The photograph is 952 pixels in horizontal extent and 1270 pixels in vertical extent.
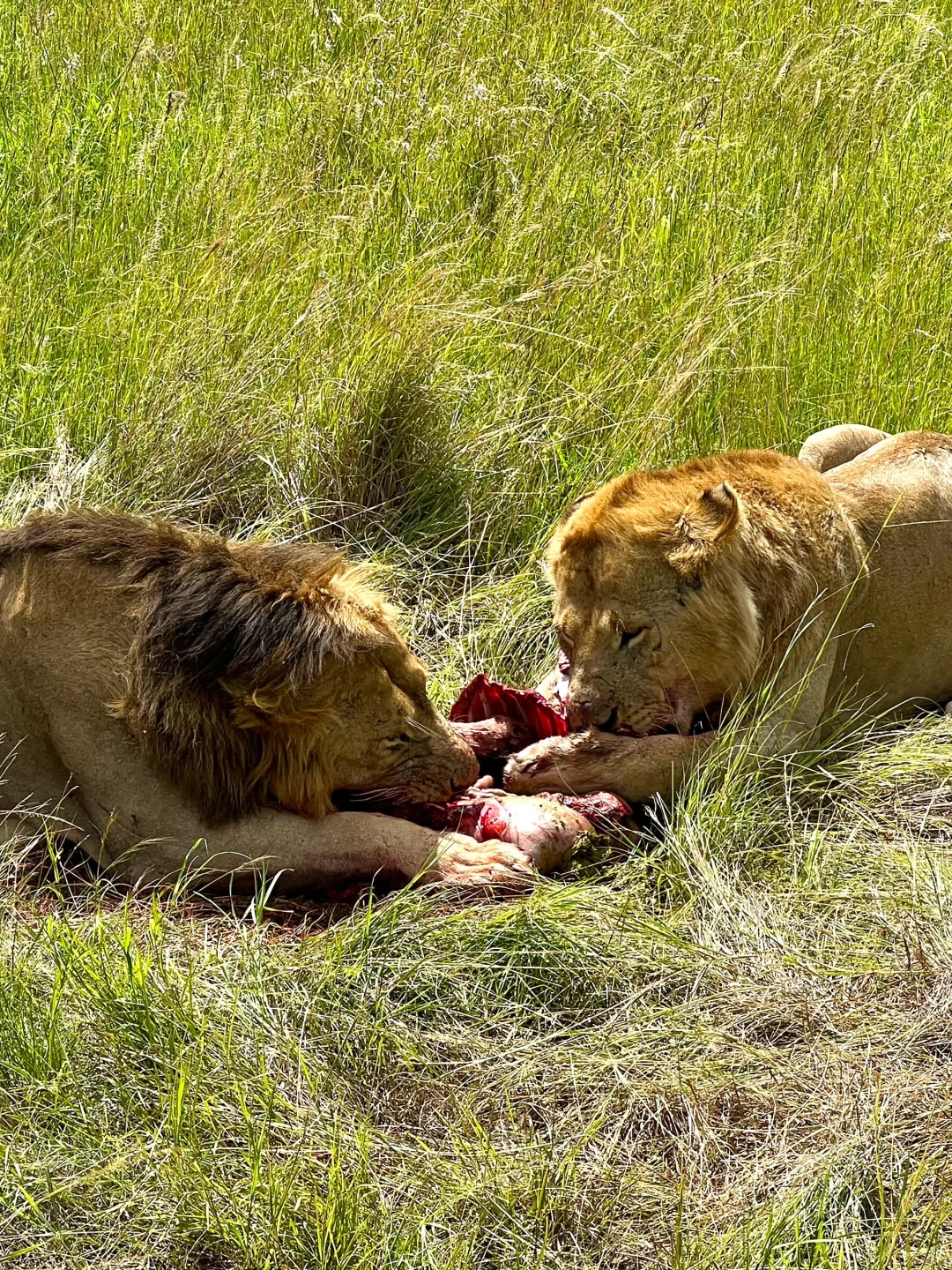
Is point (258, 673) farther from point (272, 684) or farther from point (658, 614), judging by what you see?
point (658, 614)

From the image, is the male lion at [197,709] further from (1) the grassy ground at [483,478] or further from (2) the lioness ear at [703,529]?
(2) the lioness ear at [703,529]

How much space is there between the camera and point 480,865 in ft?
13.2

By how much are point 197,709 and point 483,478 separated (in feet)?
7.40

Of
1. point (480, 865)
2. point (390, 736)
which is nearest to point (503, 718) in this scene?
point (390, 736)

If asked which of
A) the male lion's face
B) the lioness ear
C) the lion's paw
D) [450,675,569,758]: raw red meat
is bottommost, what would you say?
the lion's paw

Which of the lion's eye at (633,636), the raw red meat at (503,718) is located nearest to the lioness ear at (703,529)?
the lion's eye at (633,636)

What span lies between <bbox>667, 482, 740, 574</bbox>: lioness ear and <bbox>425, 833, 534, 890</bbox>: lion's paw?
94 centimetres

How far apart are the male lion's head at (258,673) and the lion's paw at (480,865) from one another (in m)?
0.21

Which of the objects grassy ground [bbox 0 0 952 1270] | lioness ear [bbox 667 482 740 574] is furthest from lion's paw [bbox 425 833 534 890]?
lioness ear [bbox 667 482 740 574]

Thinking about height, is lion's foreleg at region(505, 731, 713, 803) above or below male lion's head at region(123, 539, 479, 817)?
below

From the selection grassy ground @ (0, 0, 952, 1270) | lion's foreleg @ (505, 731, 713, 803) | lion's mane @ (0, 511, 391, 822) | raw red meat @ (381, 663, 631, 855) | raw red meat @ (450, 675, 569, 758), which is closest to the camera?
grassy ground @ (0, 0, 952, 1270)

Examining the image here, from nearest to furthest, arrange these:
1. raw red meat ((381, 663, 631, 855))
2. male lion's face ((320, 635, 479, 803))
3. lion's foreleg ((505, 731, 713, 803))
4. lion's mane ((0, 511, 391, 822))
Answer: lion's mane ((0, 511, 391, 822)), male lion's face ((320, 635, 479, 803)), raw red meat ((381, 663, 631, 855)), lion's foreleg ((505, 731, 713, 803))

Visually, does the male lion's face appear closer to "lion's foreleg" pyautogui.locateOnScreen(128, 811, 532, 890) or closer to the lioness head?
"lion's foreleg" pyautogui.locateOnScreen(128, 811, 532, 890)

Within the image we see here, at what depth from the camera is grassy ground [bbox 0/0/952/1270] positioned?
9.76 feet
